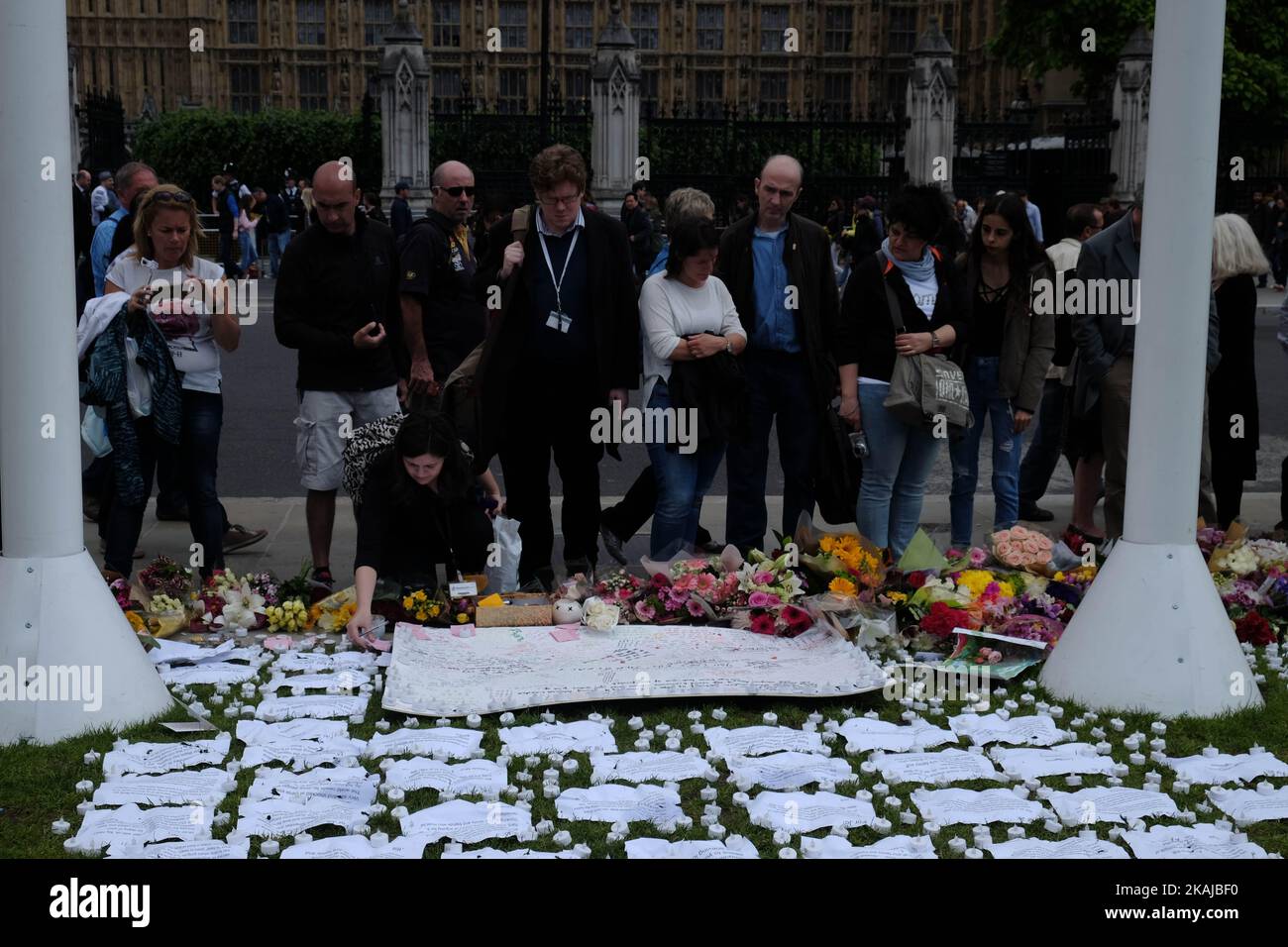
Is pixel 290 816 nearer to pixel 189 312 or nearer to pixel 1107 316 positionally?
pixel 189 312

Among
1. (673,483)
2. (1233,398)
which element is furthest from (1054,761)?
(1233,398)

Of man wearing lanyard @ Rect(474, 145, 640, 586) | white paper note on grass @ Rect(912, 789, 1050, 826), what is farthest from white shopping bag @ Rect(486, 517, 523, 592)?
white paper note on grass @ Rect(912, 789, 1050, 826)

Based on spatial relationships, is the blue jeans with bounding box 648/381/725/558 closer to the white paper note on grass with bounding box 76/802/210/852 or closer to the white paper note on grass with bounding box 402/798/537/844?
the white paper note on grass with bounding box 402/798/537/844

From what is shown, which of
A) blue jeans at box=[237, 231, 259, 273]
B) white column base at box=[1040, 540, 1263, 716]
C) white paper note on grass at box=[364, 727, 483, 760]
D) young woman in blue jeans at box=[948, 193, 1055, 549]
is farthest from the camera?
blue jeans at box=[237, 231, 259, 273]

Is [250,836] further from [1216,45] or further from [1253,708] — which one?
[1216,45]

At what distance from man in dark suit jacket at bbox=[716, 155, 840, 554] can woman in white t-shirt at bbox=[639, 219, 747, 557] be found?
A: 18 centimetres

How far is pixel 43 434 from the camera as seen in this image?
185 inches

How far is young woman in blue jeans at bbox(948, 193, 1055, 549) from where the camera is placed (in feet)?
23.1

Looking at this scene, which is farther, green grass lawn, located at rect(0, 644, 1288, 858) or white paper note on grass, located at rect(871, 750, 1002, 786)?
white paper note on grass, located at rect(871, 750, 1002, 786)

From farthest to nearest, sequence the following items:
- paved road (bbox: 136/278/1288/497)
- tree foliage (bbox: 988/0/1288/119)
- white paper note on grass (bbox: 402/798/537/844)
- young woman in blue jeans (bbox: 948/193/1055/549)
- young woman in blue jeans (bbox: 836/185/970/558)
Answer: tree foliage (bbox: 988/0/1288/119)
paved road (bbox: 136/278/1288/497)
young woman in blue jeans (bbox: 948/193/1055/549)
young woman in blue jeans (bbox: 836/185/970/558)
white paper note on grass (bbox: 402/798/537/844)

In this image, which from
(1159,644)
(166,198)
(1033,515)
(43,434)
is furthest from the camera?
(1033,515)

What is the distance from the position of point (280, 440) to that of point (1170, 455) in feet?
23.0

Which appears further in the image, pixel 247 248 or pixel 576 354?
pixel 247 248

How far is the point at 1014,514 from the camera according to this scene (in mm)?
7391
